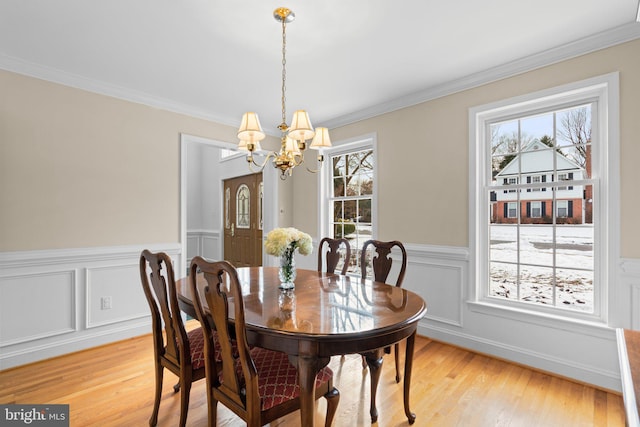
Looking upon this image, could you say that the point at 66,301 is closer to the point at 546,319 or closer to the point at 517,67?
the point at 546,319

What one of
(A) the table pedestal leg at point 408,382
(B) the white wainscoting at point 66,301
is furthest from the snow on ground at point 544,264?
(B) the white wainscoting at point 66,301

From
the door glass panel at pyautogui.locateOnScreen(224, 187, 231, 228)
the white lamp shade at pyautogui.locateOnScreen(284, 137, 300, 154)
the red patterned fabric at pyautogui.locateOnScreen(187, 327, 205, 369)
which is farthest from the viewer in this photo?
the door glass panel at pyautogui.locateOnScreen(224, 187, 231, 228)

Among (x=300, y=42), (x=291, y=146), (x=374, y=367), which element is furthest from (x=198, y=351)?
(x=300, y=42)

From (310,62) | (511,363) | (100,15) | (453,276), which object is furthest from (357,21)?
(511,363)

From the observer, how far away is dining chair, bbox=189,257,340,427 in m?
1.34

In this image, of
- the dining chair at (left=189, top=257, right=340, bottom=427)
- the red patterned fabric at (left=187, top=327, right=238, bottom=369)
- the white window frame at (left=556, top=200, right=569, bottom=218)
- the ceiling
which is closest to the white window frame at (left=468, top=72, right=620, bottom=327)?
the white window frame at (left=556, top=200, right=569, bottom=218)

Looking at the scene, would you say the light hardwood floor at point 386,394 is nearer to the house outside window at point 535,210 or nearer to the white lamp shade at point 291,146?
the house outside window at point 535,210

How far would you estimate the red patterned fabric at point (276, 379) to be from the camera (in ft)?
4.68

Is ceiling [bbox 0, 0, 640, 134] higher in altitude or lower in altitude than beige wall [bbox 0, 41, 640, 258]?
higher

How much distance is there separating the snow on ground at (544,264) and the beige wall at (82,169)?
3461 mm

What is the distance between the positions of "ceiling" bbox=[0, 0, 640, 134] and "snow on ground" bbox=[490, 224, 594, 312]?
1.41 m

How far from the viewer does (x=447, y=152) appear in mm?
3189

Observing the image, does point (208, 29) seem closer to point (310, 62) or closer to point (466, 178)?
point (310, 62)

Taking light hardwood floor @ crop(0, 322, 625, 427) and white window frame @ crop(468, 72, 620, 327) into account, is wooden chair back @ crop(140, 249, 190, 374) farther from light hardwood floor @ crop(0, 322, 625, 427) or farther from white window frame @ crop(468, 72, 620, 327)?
white window frame @ crop(468, 72, 620, 327)
